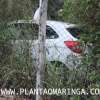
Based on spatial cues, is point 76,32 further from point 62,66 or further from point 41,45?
point 41,45

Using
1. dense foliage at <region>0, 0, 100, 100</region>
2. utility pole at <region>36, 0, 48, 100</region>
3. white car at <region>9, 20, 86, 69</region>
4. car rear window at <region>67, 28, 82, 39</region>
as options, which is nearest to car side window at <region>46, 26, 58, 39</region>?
white car at <region>9, 20, 86, 69</region>

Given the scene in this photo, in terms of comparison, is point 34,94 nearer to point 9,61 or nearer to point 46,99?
point 46,99

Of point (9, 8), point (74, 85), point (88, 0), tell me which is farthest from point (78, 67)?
point (9, 8)

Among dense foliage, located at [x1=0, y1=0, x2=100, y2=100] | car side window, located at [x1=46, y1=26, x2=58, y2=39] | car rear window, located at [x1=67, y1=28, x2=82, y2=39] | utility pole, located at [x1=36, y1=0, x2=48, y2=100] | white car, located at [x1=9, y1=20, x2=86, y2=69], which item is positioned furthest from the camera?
car side window, located at [x1=46, y1=26, x2=58, y2=39]

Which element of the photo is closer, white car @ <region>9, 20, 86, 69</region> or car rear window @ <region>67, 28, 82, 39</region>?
white car @ <region>9, 20, 86, 69</region>

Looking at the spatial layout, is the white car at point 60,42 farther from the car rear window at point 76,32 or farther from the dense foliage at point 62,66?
the dense foliage at point 62,66

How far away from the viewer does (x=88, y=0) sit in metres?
6.67

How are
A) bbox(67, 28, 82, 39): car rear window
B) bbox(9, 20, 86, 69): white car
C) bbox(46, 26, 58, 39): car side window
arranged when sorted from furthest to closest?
bbox(46, 26, 58, 39): car side window
bbox(67, 28, 82, 39): car rear window
bbox(9, 20, 86, 69): white car

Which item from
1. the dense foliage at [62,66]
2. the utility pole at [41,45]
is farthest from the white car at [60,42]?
the utility pole at [41,45]

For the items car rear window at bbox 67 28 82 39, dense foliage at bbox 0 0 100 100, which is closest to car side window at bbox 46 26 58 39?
car rear window at bbox 67 28 82 39

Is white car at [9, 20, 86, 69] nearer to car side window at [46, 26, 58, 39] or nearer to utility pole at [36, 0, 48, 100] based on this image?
car side window at [46, 26, 58, 39]

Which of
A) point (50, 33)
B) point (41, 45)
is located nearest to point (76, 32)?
point (50, 33)

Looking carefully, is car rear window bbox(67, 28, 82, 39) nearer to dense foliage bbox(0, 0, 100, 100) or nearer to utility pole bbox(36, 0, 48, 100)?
dense foliage bbox(0, 0, 100, 100)

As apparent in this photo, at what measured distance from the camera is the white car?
7.32 meters
